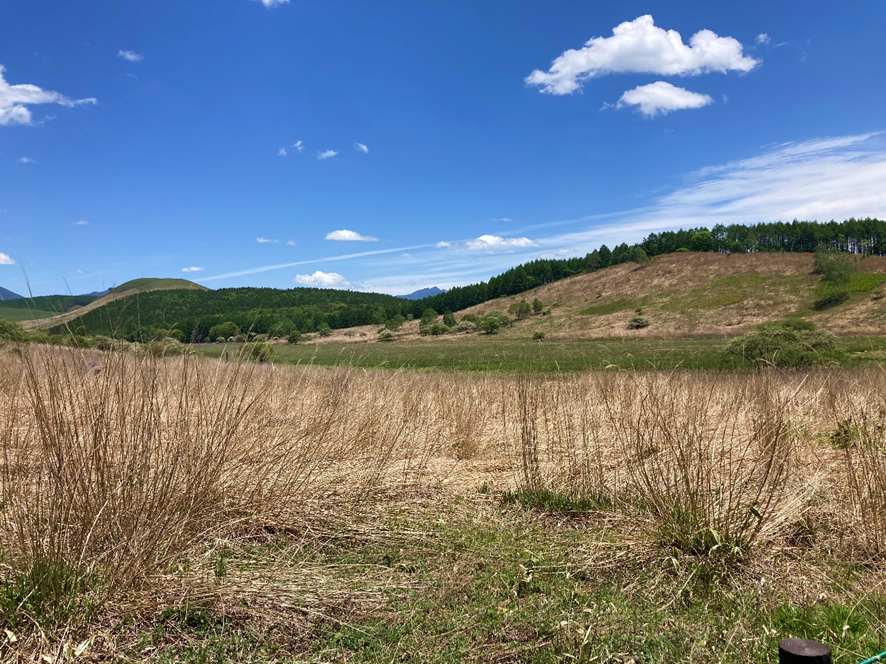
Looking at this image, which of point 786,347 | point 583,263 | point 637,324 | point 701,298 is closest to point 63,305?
point 786,347

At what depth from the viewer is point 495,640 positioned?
2842 millimetres

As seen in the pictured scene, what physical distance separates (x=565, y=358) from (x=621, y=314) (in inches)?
A: 2786

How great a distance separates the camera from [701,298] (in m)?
71.4

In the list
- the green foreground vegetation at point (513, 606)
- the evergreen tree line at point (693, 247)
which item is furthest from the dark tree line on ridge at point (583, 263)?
the green foreground vegetation at point (513, 606)

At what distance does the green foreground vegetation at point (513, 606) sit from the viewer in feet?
8.65

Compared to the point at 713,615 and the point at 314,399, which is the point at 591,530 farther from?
the point at 314,399

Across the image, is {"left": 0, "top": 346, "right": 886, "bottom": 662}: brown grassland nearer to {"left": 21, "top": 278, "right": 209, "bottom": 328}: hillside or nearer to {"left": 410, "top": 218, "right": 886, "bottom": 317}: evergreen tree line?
{"left": 21, "top": 278, "right": 209, "bottom": 328}: hillside

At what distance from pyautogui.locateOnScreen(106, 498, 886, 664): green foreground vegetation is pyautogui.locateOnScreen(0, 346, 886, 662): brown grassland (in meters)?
0.02

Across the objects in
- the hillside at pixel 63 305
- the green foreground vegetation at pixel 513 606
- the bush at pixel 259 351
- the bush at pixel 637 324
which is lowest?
the green foreground vegetation at pixel 513 606

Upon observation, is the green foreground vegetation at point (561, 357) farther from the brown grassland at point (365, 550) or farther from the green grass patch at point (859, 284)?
the green grass patch at point (859, 284)

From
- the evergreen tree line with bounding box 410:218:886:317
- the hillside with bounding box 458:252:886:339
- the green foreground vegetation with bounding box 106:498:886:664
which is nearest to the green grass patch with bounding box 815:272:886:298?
the hillside with bounding box 458:252:886:339

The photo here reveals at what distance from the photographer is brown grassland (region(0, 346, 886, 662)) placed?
264 cm

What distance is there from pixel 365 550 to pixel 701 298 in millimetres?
77376

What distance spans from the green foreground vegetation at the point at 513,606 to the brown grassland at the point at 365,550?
16 mm
